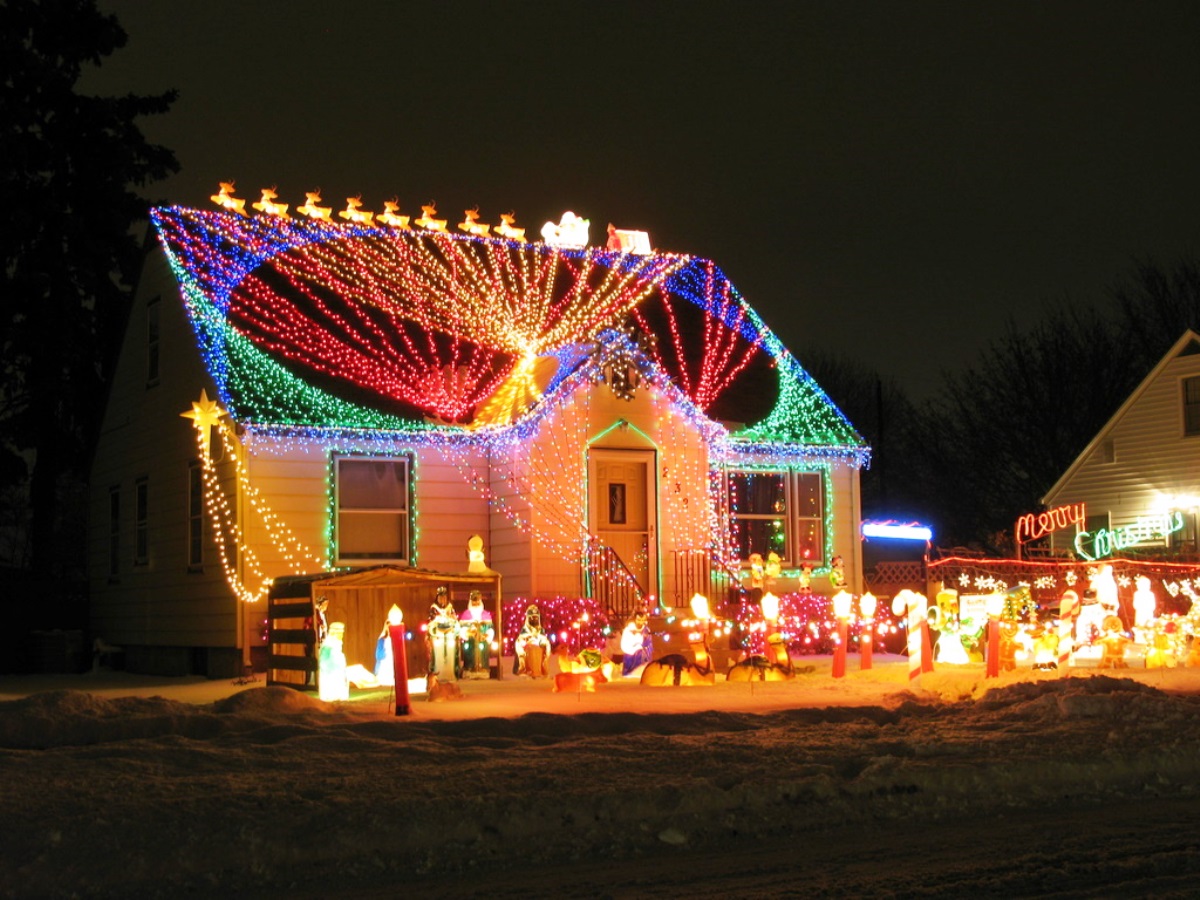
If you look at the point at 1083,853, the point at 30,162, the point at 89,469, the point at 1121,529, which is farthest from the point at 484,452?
the point at 1121,529

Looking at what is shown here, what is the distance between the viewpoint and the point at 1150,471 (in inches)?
1396

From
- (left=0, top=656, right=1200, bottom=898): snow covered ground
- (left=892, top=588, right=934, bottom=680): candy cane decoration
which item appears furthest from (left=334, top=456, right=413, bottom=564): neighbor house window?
(left=892, top=588, right=934, bottom=680): candy cane decoration

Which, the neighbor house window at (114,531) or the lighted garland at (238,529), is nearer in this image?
the lighted garland at (238,529)

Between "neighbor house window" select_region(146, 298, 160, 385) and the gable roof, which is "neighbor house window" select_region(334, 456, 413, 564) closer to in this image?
"neighbor house window" select_region(146, 298, 160, 385)

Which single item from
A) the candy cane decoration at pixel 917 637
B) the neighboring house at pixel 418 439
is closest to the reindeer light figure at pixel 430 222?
the neighboring house at pixel 418 439

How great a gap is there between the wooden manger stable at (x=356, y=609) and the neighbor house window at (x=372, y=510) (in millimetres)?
1940

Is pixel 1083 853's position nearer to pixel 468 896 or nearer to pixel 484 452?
pixel 468 896

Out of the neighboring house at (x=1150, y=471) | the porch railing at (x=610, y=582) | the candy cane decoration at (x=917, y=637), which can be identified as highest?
the neighboring house at (x=1150, y=471)

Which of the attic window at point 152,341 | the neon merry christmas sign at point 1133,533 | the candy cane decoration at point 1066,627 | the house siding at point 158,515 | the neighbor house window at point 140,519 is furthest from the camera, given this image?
the neon merry christmas sign at point 1133,533

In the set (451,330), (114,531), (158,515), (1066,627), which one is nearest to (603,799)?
(1066,627)

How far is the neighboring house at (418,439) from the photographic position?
782 inches

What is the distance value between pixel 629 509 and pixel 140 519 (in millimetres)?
8337

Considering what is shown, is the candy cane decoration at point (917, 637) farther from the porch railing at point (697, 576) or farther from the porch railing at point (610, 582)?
the porch railing at point (610, 582)

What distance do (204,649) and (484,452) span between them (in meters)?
5.05
